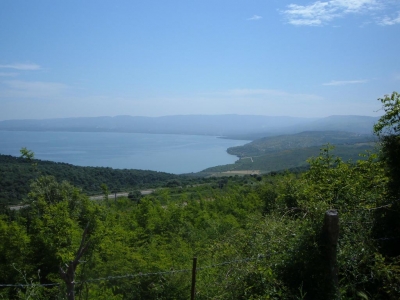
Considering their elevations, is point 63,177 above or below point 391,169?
below

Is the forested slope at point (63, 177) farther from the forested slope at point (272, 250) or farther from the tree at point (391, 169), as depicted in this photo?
the tree at point (391, 169)

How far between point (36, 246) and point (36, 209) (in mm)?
2716

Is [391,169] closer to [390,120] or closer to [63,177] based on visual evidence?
[390,120]

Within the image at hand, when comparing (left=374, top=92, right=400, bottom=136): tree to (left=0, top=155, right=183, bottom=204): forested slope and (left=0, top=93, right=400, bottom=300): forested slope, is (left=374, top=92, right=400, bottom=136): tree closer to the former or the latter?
(left=0, top=93, right=400, bottom=300): forested slope

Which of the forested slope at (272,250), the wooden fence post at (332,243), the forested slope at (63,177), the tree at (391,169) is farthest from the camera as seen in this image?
the forested slope at (63,177)

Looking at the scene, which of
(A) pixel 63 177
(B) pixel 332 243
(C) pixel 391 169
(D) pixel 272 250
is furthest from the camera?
(A) pixel 63 177

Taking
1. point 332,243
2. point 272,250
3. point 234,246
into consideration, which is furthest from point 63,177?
point 332,243

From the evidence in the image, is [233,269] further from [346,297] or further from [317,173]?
[317,173]

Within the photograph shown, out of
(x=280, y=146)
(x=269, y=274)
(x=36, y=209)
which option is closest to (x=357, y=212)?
(x=269, y=274)

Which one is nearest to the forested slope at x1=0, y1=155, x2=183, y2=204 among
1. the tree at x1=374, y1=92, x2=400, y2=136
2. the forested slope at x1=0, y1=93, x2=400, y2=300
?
the forested slope at x1=0, y1=93, x2=400, y2=300

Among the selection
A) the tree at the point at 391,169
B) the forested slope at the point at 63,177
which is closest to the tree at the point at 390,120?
the tree at the point at 391,169

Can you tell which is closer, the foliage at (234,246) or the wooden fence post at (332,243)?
the wooden fence post at (332,243)

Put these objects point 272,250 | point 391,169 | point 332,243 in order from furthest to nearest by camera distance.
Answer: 1. point 391,169
2. point 272,250
3. point 332,243

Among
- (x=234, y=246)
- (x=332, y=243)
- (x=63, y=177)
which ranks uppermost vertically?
(x=332, y=243)
